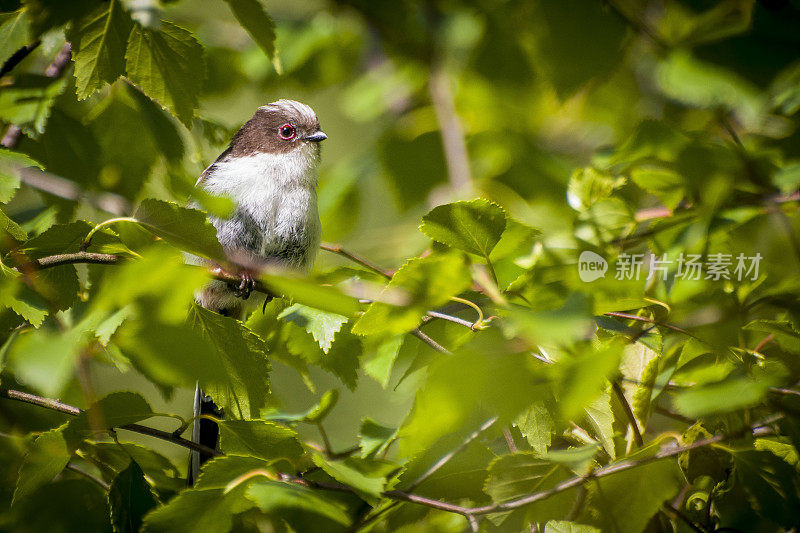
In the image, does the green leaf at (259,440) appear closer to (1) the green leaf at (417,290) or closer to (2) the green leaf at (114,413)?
(2) the green leaf at (114,413)

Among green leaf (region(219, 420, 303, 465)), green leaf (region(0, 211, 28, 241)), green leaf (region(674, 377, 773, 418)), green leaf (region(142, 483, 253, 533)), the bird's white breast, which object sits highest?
the bird's white breast

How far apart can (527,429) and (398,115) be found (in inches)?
115

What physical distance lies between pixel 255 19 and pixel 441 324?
1.07 m

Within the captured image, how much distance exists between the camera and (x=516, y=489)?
1.52 m

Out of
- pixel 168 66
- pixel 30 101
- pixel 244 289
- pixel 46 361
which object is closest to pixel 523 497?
pixel 46 361

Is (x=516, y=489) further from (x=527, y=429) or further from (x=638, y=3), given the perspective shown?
(x=638, y=3)

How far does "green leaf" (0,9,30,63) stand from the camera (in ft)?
6.13

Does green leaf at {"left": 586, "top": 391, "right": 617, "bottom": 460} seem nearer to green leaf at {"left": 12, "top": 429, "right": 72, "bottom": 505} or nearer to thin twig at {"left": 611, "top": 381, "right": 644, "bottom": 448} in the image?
thin twig at {"left": 611, "top": 381, "right": 644, "bottom": 448}

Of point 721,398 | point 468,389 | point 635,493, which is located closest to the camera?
point 468,389

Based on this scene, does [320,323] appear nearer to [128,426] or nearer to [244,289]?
[128,426]

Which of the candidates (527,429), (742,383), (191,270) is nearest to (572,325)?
(742,383)

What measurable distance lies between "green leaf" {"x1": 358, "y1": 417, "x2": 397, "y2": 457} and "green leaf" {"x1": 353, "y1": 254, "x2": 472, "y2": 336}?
1.46ft

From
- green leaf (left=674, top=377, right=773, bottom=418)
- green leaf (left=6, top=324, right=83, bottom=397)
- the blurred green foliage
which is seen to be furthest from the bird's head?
green leaf (left=674, top=377, right=773, bottom=418)

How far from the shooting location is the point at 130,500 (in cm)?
153
